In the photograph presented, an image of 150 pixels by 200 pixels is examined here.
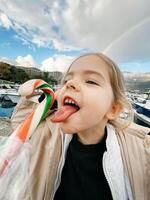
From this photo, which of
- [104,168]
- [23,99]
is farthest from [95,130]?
[23,99]

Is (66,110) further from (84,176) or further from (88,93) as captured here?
(84,176)

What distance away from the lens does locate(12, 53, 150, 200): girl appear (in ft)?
2.92

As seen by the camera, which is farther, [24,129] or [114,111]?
[114,111]

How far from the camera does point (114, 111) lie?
42.4 inches

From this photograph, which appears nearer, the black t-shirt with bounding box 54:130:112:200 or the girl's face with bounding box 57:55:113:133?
the girl's face with bounding box 57:55:113:133

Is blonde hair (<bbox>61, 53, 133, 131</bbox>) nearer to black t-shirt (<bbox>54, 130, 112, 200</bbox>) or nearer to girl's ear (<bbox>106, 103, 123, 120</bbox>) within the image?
girl's ear (<bbox>106, 103, 123, 120</bbox>)

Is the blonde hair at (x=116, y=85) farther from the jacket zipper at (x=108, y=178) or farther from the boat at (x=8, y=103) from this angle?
the boat at (x=8, y=103)

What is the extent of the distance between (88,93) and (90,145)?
0.29 metres

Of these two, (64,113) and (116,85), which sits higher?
(116,85)

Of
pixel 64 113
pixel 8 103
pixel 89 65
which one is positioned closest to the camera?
pixel 64 113

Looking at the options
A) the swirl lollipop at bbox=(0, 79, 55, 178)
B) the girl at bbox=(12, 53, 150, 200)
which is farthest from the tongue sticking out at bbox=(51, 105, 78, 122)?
the swirl lollipop at bbox=(0, 79, 55, 178)

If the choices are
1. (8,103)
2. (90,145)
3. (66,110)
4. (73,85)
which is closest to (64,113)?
(66,110)

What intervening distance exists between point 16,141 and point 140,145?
56 centimetres

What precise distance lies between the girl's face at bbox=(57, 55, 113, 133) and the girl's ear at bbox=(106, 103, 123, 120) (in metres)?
0.01
